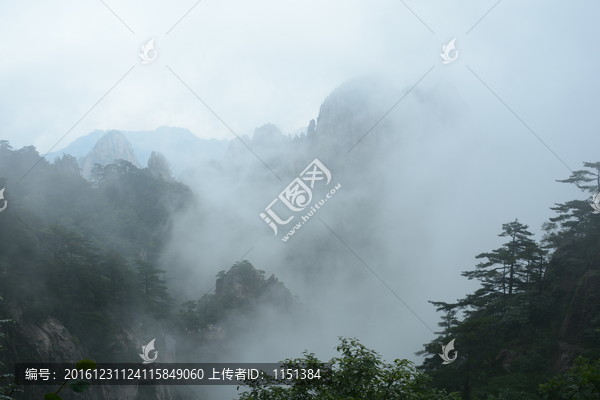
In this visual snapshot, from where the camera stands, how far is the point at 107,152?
88.7 metres

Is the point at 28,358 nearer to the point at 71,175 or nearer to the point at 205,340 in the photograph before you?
the point at 205,340

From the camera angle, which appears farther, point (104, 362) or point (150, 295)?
point (150, 295)

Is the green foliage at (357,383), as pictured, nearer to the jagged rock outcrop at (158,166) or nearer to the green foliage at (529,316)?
the green foliage at (529,316)

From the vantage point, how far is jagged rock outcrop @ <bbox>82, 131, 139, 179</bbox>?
87938mm

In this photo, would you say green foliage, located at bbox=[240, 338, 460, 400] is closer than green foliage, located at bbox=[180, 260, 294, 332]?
Yes

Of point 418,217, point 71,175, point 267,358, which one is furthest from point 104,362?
point 418,217

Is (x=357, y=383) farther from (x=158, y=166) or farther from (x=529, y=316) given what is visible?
(x=158, y=166)

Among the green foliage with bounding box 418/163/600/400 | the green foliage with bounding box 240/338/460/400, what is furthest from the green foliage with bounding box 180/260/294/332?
the green foliage with bounding box 240/338/460/400

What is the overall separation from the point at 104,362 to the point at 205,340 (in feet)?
64.9

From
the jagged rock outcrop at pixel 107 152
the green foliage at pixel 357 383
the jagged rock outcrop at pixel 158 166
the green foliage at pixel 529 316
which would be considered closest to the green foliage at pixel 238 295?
the jagged rock outcrop at pixel 158 166

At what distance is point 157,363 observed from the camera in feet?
127

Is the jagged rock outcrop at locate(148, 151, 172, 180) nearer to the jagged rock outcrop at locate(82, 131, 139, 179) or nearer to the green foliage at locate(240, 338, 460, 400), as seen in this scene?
the jagged rock outcrop at locate(82, 131, 139, 179)

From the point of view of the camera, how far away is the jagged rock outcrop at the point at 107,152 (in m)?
87.9

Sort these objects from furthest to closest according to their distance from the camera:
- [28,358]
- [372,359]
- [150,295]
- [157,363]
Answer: [150,295] < [157,363] < [28,358] < [372,359]
